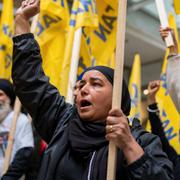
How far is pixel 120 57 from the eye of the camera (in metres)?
1.31

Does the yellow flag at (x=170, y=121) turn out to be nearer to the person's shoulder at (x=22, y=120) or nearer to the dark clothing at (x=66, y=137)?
the person's shoulder at (x=22, y=120)

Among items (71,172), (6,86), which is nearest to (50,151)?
(71,172)

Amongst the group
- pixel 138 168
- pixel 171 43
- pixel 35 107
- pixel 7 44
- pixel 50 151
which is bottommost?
pixel 138 168

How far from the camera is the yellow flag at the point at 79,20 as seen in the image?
2938 millimetres

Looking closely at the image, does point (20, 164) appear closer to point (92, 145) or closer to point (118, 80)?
point (92, 145)

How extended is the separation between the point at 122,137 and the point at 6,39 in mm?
2615

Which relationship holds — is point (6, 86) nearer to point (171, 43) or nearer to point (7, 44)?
point (7, 44)

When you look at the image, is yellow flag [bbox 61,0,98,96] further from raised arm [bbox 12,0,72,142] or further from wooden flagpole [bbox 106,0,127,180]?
wooden flagpole [bbox 106,0,127,180]

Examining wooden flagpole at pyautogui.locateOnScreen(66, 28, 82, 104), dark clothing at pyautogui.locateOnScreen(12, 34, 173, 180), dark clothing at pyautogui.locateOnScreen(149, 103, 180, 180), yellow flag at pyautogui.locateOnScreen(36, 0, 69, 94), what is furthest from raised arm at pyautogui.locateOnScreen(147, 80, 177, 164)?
dark clothing at pyautogui.locateOnScreen(12, 34, 173, 180)

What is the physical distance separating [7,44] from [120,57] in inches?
99.4

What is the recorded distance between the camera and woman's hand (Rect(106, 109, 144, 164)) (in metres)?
1.19

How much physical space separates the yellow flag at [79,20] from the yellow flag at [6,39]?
2.16ft

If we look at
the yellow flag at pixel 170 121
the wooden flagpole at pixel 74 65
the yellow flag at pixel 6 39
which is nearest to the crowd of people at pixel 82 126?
the wooden flagpole at pixel 74 65

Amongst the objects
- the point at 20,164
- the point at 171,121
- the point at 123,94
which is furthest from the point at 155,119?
the point at 123,94
